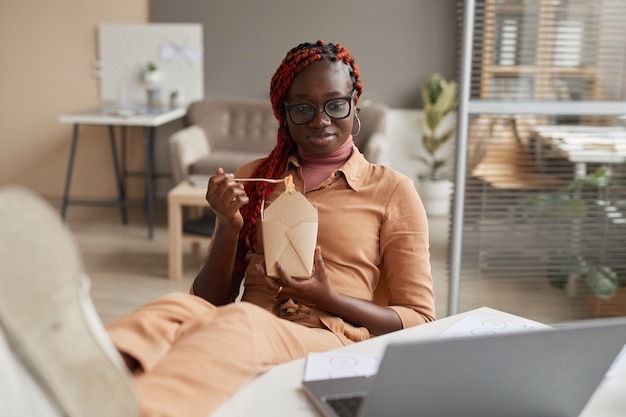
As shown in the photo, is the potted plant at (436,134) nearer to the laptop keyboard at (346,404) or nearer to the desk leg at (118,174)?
the desk leg at (118,174)

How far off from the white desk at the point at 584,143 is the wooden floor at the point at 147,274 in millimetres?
515

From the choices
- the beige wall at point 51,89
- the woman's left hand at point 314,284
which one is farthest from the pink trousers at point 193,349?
the beige wall at point 51,89

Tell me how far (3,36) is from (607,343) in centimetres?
593

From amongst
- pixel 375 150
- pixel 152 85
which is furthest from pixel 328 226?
pixel 152 85

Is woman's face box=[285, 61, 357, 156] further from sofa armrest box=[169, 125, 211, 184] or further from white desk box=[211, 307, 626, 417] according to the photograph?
sofa armrest box=[169, 125, 211, 184]

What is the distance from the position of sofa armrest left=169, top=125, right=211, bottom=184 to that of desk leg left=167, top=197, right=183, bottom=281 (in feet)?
3.13

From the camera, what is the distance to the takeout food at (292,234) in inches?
61.1

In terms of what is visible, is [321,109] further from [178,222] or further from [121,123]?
[121,123]

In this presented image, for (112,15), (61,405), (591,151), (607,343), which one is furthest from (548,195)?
(112,15)

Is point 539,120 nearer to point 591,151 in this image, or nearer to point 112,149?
point 591,151

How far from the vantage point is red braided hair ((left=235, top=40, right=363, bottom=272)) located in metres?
1.70

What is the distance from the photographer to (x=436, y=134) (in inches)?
232

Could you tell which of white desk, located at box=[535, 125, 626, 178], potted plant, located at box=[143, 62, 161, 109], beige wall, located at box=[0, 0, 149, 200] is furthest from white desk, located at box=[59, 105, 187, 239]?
white desk, located at box=[535, 125, 626, 178]

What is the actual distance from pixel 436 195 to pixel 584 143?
278 centimetres
